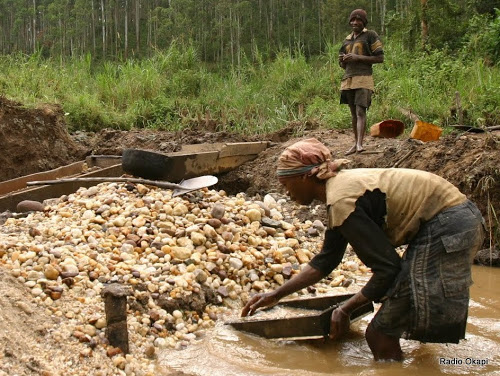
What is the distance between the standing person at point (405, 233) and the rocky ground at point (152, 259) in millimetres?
1168

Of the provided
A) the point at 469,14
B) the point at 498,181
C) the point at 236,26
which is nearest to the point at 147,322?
the point at 498,181

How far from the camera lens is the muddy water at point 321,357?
3.05 meters

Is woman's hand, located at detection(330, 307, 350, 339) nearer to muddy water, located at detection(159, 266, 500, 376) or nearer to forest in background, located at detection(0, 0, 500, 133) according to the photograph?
muddy water, located at detection(159, 266, 500, 376)

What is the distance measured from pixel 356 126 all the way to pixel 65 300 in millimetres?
4536

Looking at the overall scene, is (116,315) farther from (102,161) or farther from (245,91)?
Result: (245,91)

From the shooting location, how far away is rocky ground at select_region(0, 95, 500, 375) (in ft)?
10.1

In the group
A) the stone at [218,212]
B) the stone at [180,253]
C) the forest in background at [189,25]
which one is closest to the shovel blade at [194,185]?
the stone at [218,212]

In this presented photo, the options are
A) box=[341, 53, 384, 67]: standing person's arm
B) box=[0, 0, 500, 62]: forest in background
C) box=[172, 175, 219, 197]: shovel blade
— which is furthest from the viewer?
box=[0, 0, 500, 62]: forest in background

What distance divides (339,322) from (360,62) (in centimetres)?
450

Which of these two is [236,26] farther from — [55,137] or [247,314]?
[247,314]

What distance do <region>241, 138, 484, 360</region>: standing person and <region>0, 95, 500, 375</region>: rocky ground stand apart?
1.17m

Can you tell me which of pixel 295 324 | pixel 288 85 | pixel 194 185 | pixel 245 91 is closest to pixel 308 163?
pixel 295 324

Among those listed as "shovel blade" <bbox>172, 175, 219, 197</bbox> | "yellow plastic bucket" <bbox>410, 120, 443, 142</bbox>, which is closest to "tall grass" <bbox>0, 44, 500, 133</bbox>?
"yellow plastic bucket" <bbox>410, 120, 443, 142</bbox>

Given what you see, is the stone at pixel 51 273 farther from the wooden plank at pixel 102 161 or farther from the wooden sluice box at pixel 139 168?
the wooden plank at pixel 102 161
